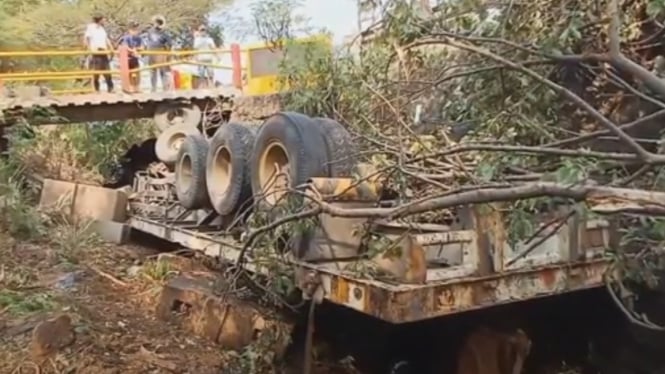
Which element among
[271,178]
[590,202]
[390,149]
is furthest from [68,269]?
[590,202]

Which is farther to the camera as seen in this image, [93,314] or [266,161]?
[93,314]

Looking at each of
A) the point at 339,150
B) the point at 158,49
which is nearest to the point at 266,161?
the point at 339,150

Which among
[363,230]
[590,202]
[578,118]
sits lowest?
[363,230]

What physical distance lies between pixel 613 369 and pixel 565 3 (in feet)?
7.46

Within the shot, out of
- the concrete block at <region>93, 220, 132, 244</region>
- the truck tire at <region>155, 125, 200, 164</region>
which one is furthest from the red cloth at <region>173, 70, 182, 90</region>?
the concrete block at <region>93, 220, 132, 244</region>

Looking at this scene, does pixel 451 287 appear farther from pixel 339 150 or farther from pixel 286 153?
pixel 286 153

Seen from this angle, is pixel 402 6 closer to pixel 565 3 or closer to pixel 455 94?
pixel 565 3

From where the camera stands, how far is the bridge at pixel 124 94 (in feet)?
34.3

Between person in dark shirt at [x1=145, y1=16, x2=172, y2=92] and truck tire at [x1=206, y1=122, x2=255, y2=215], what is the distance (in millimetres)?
6917

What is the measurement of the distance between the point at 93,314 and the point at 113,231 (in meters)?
2.44

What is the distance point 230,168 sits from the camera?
5.32 metres

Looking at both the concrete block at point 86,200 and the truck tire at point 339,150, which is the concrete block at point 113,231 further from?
the truck tire at point 339,150

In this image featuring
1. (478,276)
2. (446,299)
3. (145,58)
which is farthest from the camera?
(145,58)

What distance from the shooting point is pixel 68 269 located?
6434 millimetres
